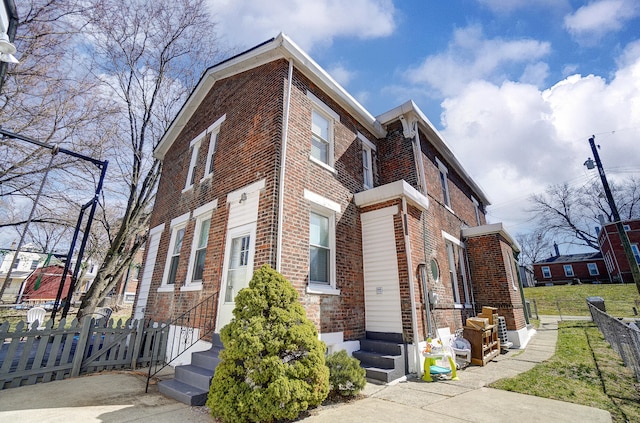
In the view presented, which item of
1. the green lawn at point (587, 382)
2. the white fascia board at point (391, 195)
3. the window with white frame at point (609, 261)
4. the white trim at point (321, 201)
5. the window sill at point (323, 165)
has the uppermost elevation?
the window with white frame at point (609, 261)

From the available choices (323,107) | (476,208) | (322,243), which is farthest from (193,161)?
(476,208)

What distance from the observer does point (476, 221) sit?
1564 centimetres

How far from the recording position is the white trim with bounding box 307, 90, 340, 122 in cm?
798

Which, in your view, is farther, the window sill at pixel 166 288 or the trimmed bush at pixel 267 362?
the window sill at pixel 166 288

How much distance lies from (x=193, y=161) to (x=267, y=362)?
848 centimetres

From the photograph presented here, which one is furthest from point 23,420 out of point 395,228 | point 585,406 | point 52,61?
point 52,61

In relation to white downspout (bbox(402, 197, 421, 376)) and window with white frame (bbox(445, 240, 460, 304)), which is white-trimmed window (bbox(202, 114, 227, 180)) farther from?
window with white frame (bbox(445, 240, 460, 304))

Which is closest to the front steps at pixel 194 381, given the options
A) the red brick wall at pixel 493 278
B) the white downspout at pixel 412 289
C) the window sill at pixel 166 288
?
the window sill at pixel 166 288

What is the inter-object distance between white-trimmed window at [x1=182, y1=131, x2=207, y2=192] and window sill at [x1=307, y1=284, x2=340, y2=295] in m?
6.01

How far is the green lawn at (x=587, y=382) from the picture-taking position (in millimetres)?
4426

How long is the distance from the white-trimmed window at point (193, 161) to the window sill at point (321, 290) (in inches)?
237

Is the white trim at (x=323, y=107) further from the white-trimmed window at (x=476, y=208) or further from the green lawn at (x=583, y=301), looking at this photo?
the green lawn at (x=583, y=301)

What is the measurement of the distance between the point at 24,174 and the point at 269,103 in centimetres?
994

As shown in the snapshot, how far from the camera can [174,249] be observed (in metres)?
9.34
